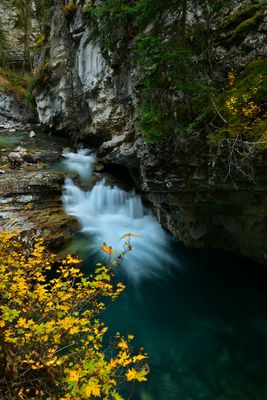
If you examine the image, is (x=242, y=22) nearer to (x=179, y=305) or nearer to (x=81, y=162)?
(x=179, y=305)

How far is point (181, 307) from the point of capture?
23.5 feet

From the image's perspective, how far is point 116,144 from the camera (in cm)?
1084

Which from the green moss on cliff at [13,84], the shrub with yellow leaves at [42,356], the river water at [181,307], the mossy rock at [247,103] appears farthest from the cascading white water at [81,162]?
the green moss on cliff at [13,84]

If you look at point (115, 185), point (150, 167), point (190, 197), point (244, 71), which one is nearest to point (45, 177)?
point (115, 185)

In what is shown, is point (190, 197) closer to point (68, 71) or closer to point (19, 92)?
point (68, 71)

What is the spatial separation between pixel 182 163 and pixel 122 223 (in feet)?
13.5

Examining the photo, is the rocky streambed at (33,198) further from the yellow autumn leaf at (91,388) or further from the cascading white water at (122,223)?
the yellow autumn leaf at (91,388)

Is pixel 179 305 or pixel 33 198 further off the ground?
pixel 33 198

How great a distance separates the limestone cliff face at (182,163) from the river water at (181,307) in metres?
0.72

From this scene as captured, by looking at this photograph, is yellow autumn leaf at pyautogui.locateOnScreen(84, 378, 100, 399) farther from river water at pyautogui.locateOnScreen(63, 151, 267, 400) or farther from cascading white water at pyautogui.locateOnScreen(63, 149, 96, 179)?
cascading white water at pyautogui.locateOnScreen(63, 149, 96, 179)

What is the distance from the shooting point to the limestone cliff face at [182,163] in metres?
5.79

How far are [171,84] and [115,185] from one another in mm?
5620

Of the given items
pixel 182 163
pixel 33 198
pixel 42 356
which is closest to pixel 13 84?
pixel 33 198

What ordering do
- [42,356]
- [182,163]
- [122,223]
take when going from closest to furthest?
[42,356] → [182,163] → [122,223]
